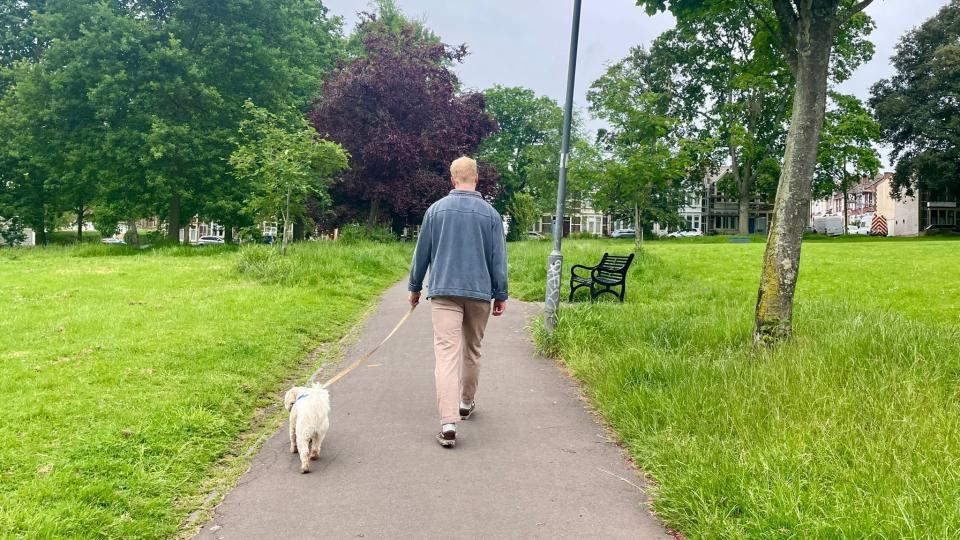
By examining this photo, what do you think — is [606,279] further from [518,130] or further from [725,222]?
[725,222]

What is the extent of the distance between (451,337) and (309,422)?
1.19m

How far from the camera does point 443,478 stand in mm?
4184

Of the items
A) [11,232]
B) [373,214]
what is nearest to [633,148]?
[373,214]

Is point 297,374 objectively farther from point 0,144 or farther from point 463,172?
point 0,144

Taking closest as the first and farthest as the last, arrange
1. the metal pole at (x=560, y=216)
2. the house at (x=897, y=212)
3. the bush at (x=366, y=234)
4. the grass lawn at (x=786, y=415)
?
the grass lawn at (x=786, y=415) → the metal pole at (x=560, y=216) → the bush at (x=366, y=234) → the house at (x=897, y=212)

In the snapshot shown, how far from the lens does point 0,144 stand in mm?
28797

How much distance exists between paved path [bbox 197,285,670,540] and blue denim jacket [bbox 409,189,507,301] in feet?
3.77

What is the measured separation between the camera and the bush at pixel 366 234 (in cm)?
2869

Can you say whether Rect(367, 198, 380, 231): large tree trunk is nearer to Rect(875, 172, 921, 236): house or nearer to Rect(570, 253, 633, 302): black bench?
Rect(570, 253, 633, 302): black bench

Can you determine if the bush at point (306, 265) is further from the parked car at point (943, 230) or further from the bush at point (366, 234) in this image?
the parked car at point (943, 230)

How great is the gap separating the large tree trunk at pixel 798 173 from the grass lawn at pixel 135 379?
5184 mm

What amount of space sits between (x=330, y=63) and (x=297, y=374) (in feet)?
123

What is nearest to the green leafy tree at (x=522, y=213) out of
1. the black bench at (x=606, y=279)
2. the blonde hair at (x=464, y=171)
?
the black bench at (x=606, y=279)

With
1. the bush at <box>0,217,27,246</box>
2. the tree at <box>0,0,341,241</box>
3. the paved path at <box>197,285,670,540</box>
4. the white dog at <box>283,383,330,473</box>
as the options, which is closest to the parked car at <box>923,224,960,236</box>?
the tree at <box>0,0,341,241</box>
